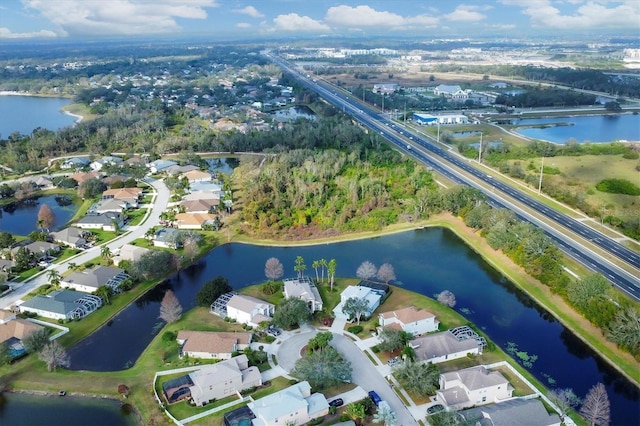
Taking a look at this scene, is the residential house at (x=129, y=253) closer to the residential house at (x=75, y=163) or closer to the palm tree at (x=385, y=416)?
the palm tree at (x=385, y=416)

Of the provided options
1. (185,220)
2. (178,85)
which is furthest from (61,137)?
(178,85)

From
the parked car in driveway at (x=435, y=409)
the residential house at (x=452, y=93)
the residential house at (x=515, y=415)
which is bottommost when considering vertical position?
the parked car in driveway at (x=435, y=409)

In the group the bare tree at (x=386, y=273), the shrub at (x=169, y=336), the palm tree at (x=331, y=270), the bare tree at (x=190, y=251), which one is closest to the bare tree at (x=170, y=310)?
the shrub at (x=169, y=336)

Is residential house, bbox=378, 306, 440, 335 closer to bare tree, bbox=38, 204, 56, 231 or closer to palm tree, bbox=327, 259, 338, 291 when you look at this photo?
palm tree, bbox=327, 259, 338, 291

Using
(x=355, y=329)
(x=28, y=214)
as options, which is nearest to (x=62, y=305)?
(x=355, y=329)

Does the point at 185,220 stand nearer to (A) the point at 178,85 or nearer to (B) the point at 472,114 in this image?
(B) the point at 472,114

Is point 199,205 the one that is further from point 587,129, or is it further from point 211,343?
point 587,129

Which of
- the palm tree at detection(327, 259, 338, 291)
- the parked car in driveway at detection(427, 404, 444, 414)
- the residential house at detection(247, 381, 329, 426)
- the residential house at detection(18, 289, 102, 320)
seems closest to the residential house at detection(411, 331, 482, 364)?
the parked car in driveway at detection(427, 404, 444, 414)
